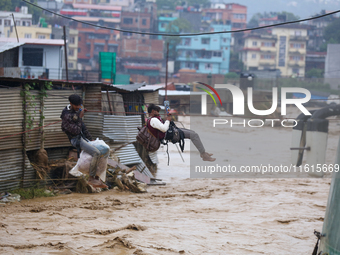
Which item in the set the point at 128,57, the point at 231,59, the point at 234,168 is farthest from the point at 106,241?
the point at 231,59

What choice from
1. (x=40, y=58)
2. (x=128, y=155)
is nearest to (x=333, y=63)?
(x=40, y=58)

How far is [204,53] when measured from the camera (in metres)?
76.9

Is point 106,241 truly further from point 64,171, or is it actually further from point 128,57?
point 128,57

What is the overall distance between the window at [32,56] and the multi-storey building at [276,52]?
159 feet

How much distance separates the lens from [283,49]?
7844 cm

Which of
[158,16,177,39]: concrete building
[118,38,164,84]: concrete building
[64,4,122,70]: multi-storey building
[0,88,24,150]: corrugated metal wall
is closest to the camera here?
[0,88,24,150]: corrugated metal wall

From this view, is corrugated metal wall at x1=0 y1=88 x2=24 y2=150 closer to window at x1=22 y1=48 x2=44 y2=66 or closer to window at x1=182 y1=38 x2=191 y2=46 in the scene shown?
window at x1=22 y1=48 x2=44 y2=66

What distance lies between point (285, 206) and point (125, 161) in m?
6.16

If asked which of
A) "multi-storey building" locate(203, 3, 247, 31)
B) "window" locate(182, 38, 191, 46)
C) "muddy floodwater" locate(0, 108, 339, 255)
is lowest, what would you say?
"muddy floodwater" locate(0, 108, 339, 255)

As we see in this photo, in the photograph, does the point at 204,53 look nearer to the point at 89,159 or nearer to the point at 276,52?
the point at 276,52

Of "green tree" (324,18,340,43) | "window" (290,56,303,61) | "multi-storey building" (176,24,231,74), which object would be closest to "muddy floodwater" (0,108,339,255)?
"multi-storey building" (176,24,231,74)

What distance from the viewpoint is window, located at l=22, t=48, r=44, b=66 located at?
35781 millimetres

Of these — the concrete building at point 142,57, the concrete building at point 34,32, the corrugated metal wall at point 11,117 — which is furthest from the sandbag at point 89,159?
the concrete building at point 142,57

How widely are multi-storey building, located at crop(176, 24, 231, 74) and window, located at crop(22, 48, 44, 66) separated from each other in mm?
41449
